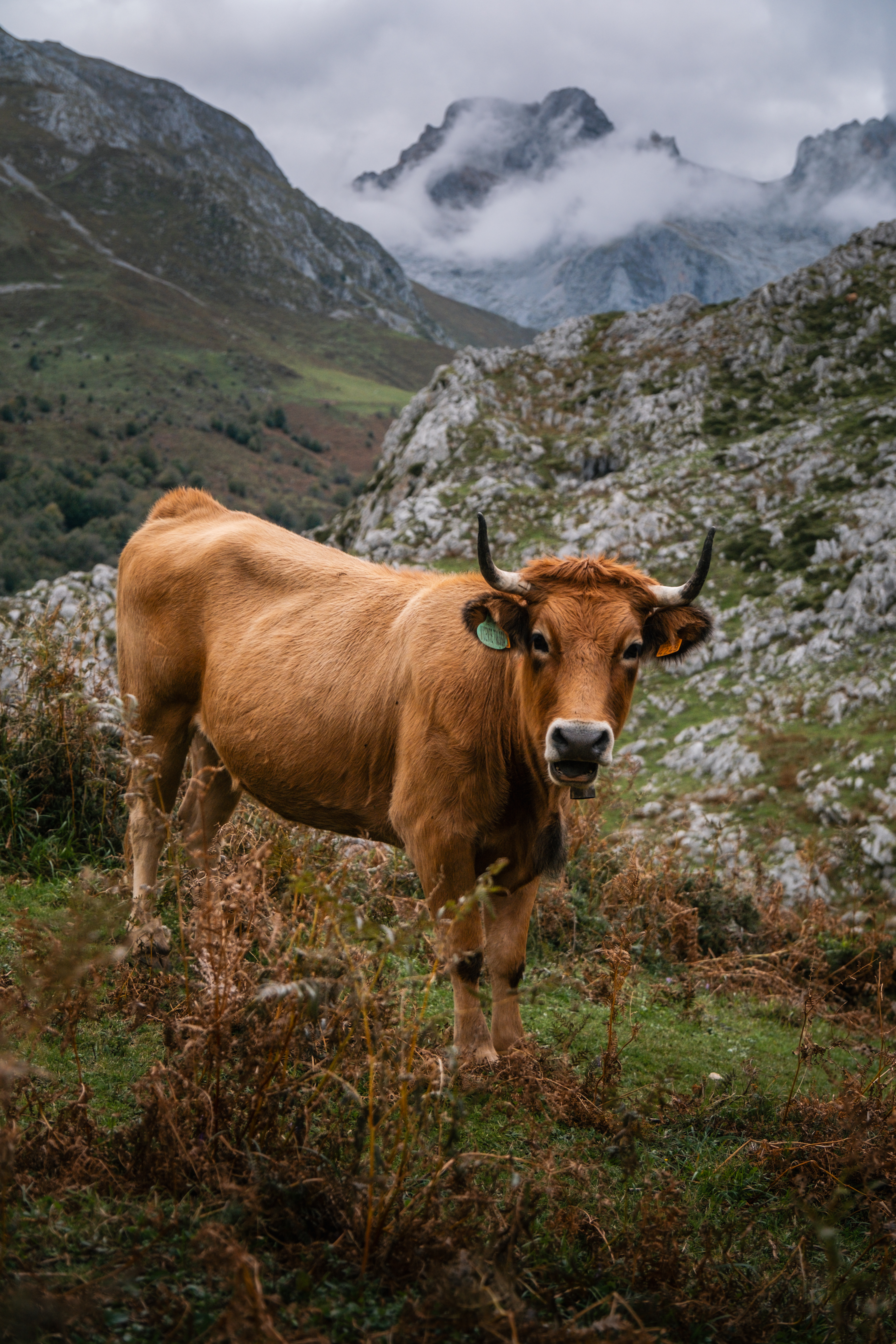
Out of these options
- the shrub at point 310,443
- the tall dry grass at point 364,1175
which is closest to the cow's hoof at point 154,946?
the tall dry grass at point 364,1175

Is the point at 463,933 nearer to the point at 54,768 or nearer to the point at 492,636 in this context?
the point at 492,636

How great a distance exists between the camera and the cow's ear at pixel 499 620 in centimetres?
429

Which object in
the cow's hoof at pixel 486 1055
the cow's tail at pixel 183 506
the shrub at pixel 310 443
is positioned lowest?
the cow's hoof at pixel 486 1055

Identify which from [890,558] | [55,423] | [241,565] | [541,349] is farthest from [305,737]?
[55,423]

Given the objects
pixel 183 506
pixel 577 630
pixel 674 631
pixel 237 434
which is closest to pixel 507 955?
pixel 577 630

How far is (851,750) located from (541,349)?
24.1 meters

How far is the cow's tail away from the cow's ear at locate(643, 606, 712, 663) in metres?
3.66

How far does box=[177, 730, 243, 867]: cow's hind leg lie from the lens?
585 centimetres

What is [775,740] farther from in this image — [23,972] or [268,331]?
[268,331]

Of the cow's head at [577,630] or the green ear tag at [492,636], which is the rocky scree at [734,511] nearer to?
the cow's head at [577,630]

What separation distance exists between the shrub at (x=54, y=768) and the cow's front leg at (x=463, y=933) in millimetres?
3216

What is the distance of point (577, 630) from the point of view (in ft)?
13.4

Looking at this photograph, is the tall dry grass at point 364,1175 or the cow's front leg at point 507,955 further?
the cow's front leg at point 507,955

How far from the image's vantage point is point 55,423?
8450 centimetres
